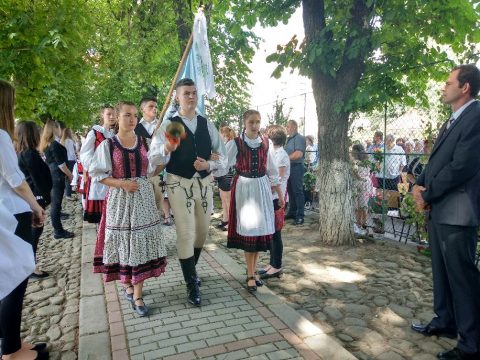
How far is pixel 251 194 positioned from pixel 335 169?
2.33 metres

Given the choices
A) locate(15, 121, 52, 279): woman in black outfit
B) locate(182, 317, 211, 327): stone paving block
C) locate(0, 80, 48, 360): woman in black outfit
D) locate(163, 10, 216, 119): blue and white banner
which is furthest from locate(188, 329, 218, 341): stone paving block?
locate(163, 10, 216, 119): blue and white banner

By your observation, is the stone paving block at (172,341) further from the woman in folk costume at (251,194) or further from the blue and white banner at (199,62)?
the blue and white banner at (199,62)

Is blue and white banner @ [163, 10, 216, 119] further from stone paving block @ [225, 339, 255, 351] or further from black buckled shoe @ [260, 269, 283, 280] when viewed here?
stone paving block @ [225, 339, 255, 351]

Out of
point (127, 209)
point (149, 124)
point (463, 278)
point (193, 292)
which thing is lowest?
point (193, 292)

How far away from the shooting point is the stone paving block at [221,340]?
309 cm

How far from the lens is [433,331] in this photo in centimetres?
327

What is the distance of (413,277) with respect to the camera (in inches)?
184

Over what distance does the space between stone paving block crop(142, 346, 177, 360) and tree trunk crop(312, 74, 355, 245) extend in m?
3.66

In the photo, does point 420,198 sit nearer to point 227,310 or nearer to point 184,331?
point 227,310

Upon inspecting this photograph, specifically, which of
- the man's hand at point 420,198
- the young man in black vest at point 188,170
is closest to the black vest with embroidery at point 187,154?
the young man in black vest at point 188,170

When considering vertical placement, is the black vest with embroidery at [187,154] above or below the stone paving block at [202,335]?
above

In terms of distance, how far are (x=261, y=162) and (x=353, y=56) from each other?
83.9 inches

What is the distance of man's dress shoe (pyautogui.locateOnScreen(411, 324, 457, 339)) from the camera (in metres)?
3.23

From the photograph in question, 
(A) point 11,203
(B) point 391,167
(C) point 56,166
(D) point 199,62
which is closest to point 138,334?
(A) point 11,203
